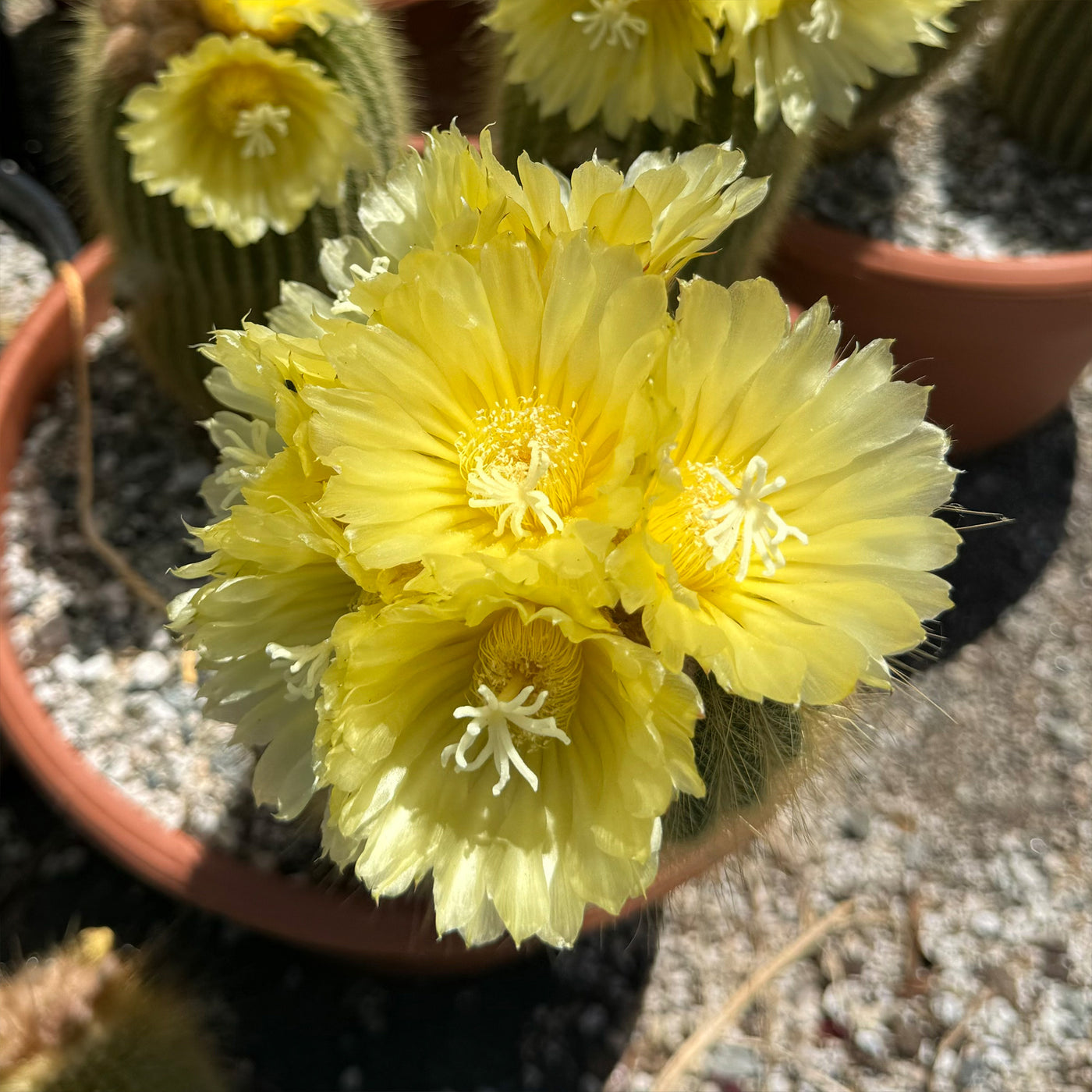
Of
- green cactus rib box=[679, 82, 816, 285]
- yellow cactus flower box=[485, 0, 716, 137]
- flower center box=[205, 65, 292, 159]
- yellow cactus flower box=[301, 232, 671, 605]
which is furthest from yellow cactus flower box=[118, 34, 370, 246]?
yellow cactus flower box=[301, 232, 671, 605]

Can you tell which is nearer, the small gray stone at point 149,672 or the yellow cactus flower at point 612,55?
the yellow cactus flower at point 612,55

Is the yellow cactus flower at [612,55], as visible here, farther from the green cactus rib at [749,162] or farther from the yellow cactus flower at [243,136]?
the yellow cactus flower at [243,136]

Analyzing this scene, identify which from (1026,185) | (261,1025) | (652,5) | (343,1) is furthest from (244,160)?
(1026,185)

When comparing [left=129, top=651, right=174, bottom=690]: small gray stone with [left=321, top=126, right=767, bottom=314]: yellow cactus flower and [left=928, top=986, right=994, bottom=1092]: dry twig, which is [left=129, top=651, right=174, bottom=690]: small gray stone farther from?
[left=928, top=986, right=994, bottom=1092]: dry twig

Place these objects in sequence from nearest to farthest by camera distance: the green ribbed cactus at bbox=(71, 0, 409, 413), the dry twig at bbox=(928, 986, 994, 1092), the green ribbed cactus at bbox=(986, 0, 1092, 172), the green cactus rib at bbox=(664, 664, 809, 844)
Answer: the green cactus rib at bbox=(664, 664, 809, 844)
the green ribbed cactus at bbox=(71, 0, 409, 413)
the dry twig at bbox=(928, 986, 994, 1092)
the green ribbed cactus at bbox=(986, 0, 1092, 172)

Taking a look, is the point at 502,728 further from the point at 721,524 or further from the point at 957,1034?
the point at 957,1034

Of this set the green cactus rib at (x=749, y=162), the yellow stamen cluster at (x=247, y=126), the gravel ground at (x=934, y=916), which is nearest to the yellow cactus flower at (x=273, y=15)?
the yellow stamen cluster at (x=247, y=126)

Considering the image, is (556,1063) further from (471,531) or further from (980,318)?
(980,318)
